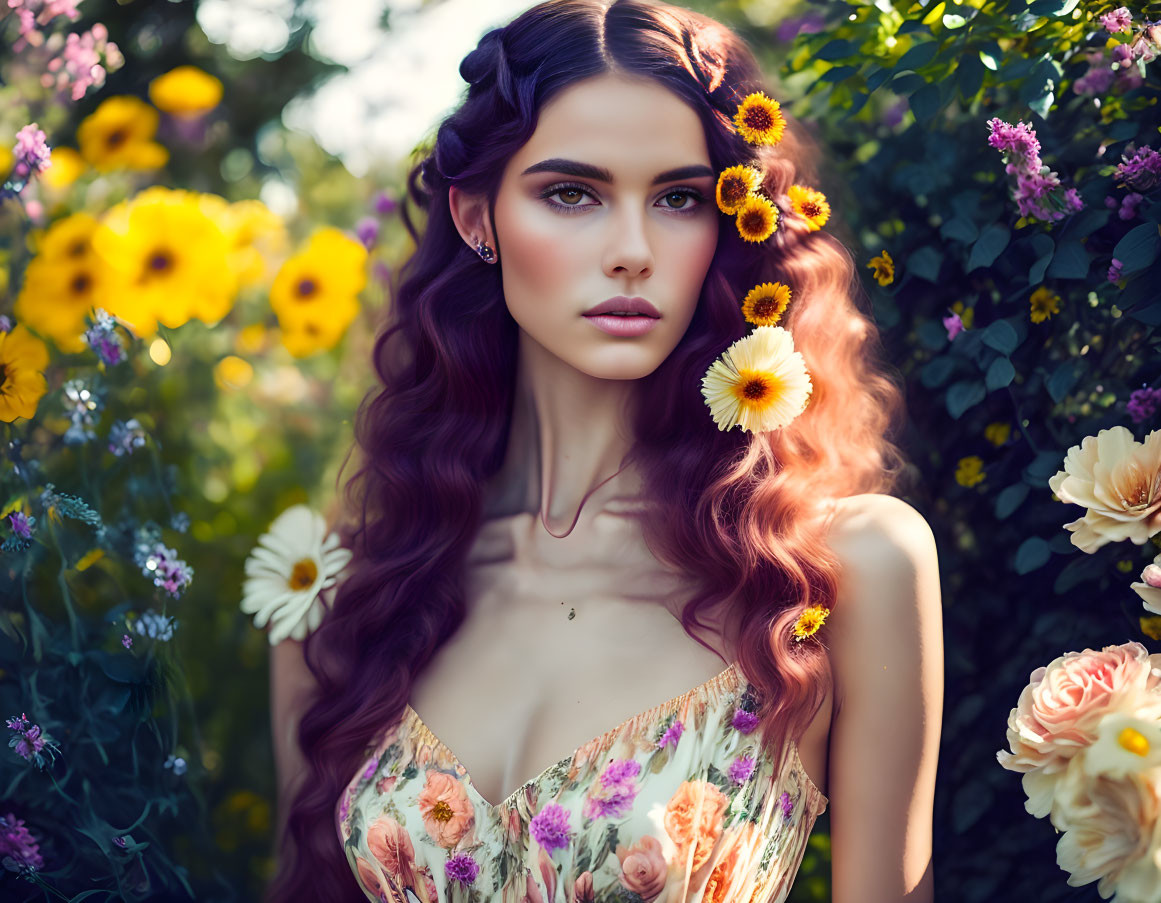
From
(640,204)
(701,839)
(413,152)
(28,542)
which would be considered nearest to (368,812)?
(701,839)

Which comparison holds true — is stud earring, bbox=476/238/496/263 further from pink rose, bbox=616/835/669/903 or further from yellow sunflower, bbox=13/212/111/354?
pink rose, bbox=616/835/669/903

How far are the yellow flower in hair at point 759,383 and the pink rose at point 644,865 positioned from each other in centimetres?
64

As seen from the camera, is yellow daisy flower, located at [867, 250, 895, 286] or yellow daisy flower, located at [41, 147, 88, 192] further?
yellow daisy flower, located at [41, 147, 88, 192]

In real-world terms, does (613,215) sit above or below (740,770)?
above

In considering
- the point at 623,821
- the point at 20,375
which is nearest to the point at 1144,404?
the point at 623,821

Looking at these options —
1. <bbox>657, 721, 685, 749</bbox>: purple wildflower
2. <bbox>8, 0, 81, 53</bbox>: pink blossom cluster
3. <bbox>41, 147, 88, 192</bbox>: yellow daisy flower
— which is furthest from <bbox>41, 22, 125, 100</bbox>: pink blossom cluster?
<bbox>657, 721, 685, 749</bbox>: purple wildflower

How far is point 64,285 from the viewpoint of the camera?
173cm

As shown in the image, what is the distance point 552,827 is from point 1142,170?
1.29 m

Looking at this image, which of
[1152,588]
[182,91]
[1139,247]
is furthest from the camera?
[182,91]

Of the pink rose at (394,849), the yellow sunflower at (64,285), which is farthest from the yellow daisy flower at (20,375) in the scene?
the pink rose at (394,849)

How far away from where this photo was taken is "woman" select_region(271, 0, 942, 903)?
1.53m

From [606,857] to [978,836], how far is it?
77cm

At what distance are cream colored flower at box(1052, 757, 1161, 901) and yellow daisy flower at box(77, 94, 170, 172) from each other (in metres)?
2.01

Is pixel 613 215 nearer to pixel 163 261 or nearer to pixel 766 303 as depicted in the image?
pixel 766 303
